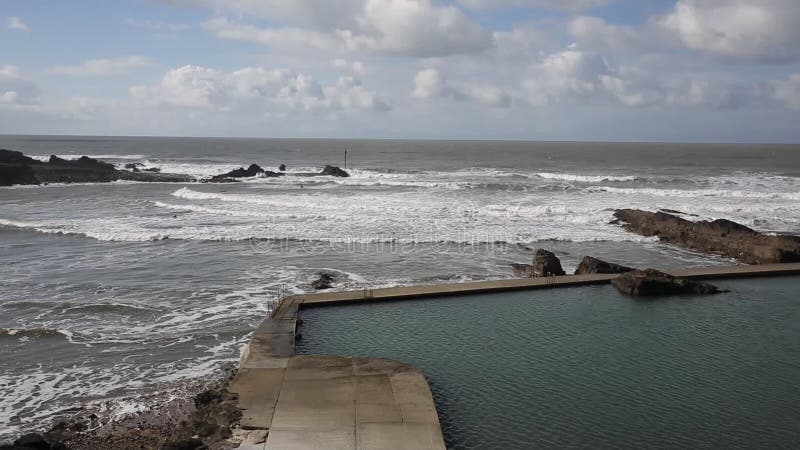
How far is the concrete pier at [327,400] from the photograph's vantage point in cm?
648

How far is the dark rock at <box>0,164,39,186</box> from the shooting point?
46438mm

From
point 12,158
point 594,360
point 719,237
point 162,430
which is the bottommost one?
point 162,430

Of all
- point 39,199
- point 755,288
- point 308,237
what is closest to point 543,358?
point 755,288

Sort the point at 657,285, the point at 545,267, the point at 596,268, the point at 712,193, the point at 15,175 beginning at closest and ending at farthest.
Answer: the point at 657,285 → the point at 596,268 → the point at 545,267 → the point at 712,193 → the point at 15,175

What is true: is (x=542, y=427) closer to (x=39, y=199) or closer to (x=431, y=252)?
(x=431, y=252)

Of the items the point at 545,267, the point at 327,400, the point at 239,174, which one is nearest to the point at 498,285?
the point at 545,267

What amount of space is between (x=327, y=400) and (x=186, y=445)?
1.78 m

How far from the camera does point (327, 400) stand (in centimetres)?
749

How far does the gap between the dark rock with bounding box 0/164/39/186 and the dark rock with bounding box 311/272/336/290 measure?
41256 mm

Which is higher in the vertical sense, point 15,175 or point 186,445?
point 15,175

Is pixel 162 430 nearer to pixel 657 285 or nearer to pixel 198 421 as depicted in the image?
pixel 198 421

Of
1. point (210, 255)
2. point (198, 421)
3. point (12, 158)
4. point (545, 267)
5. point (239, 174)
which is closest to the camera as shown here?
point (198, 421)

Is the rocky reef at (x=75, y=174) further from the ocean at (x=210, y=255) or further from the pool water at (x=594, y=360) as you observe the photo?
the pool water at (x=594, y=360)

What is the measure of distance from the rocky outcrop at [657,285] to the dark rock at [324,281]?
274 inches
